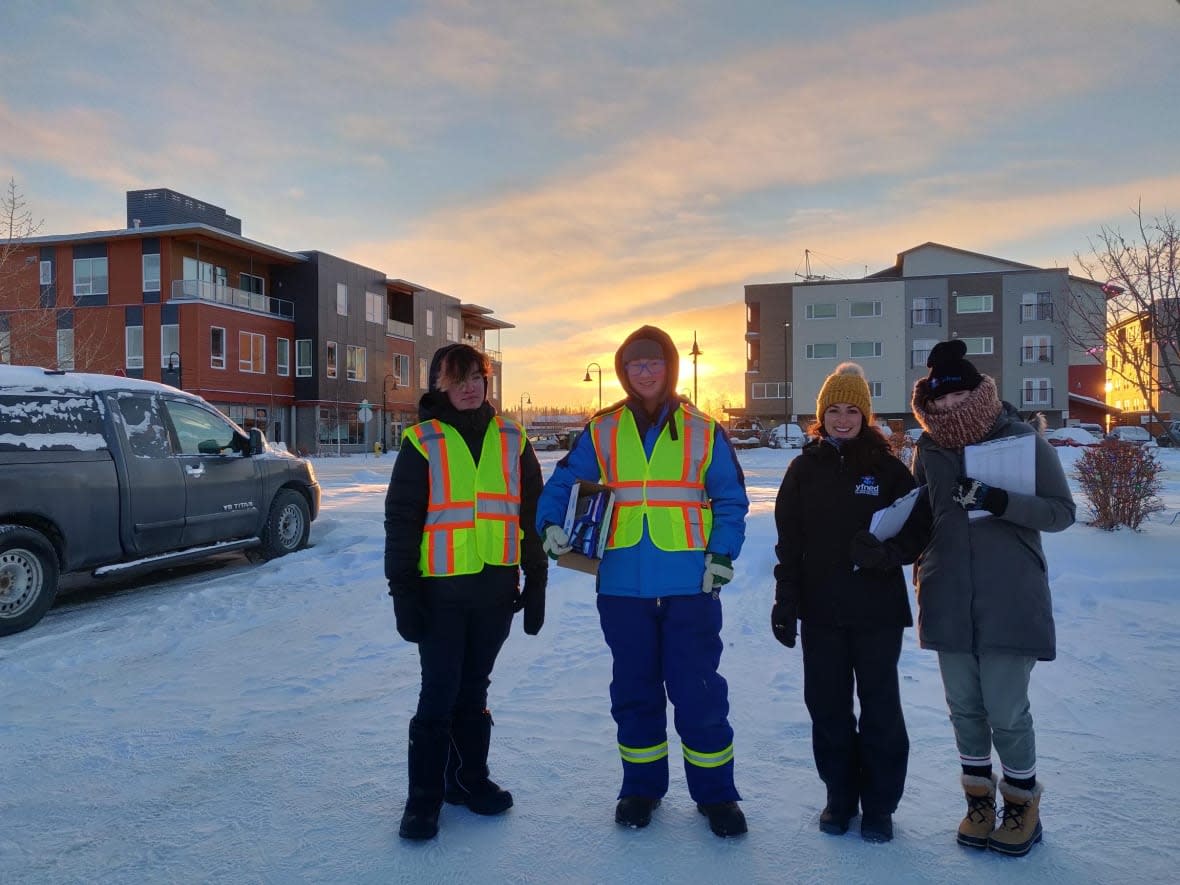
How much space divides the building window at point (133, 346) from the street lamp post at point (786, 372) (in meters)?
38.6

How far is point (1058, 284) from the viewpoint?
2036 inches

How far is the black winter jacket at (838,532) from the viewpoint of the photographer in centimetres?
320

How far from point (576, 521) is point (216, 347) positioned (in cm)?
4108

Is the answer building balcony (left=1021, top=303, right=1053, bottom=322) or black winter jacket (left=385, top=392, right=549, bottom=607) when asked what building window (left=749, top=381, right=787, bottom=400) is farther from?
black winter jacket (left=385, top=392, right=549, bottom=607)

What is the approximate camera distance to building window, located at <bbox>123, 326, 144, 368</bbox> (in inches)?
1548

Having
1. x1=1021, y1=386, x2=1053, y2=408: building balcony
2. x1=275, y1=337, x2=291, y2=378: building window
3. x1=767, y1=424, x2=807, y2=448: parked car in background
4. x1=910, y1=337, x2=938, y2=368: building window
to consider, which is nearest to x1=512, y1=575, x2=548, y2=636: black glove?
x1=767, y1=424, x2=807, y2=448: parked car in background

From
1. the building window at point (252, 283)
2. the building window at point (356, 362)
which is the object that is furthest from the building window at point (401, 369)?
the building window at point (252, 283)

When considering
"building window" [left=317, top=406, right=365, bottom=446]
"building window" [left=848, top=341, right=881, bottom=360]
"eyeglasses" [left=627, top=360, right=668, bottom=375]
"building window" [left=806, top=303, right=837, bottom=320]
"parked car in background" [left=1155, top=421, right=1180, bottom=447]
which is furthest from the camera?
"building window" [left=806, top=303, right=837, bottom=320]

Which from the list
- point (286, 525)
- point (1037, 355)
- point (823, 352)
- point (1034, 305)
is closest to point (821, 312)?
point (823, 352)

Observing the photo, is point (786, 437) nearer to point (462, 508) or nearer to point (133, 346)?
point (133, 346)

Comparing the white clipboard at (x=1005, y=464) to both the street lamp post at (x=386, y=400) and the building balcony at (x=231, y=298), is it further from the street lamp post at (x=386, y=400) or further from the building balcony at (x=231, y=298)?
the street lamp post at (x=386, y=400)

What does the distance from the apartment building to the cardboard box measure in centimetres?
Answer: 5215

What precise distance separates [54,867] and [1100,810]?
4.05m

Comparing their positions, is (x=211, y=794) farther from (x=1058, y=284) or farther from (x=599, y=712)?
(x=1058, y=284)
